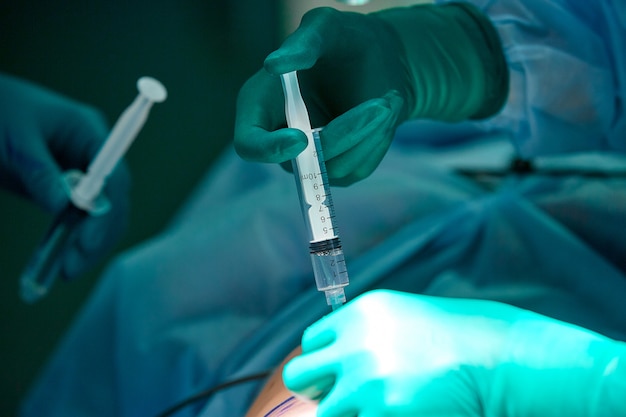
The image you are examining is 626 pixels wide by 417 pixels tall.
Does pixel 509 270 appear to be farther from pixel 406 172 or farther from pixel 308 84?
pixel 308 84

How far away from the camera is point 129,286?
1.14m

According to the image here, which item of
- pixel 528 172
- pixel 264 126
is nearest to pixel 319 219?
pixel 264 126

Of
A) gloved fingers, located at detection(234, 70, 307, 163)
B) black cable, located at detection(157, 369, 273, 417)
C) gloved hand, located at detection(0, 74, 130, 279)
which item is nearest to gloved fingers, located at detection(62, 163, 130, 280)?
gloved hand, located at detection(0, 74, 130, 279)

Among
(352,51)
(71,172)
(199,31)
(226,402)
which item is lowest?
(226,402)

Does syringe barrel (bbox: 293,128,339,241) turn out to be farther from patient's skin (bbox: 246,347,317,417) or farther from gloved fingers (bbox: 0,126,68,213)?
gloved fingers (bbox: 0,126,68,213)

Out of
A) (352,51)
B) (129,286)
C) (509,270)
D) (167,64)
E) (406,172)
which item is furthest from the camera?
(167,64)

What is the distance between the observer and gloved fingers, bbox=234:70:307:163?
69cm

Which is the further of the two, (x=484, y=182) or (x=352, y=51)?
(x=484, y=182)

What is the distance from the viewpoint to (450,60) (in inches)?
40.0

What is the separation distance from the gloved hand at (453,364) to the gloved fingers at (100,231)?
74 cm

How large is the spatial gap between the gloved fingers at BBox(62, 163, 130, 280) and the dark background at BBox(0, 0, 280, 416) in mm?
272

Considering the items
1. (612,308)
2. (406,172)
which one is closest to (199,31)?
(406,172)

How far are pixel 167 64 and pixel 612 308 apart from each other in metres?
1.24

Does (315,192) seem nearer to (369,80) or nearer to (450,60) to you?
(369,80)
